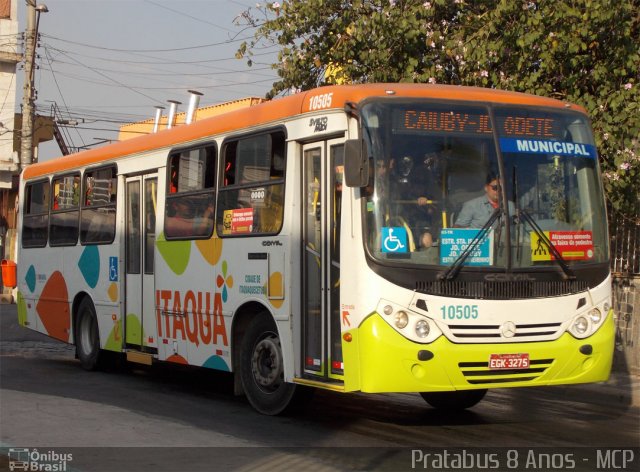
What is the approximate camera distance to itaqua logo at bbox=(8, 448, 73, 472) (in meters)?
7.65

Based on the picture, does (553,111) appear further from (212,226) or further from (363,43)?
(363,43)

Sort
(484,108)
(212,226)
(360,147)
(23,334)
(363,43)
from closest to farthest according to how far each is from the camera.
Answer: (360,147), (484,108), (212,226), (363,43), (23,334)

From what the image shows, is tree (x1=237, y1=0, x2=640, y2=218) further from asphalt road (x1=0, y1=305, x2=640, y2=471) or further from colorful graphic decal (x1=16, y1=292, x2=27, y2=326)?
colorful graphic decal (x1=16, y1=292, x2=27, y2=326)

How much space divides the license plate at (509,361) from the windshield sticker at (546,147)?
71.7 inches

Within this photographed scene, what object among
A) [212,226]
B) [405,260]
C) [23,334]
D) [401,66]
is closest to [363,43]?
[401,66]

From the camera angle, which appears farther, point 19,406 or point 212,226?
point 212,226

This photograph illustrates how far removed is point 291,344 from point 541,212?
2.68 metres

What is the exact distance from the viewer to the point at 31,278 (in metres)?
17.5

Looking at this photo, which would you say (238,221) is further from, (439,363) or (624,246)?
(624,246)

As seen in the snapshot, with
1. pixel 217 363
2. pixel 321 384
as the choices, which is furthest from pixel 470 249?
pixel 217 363

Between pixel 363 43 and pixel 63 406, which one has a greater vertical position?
pixel 363 43

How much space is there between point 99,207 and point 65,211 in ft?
4.76

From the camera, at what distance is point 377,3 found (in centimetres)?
1576

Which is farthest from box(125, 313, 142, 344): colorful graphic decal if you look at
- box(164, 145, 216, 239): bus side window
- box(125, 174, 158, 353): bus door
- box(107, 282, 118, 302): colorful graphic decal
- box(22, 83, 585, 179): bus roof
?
box(22, 83, 585, 179): bus roof
